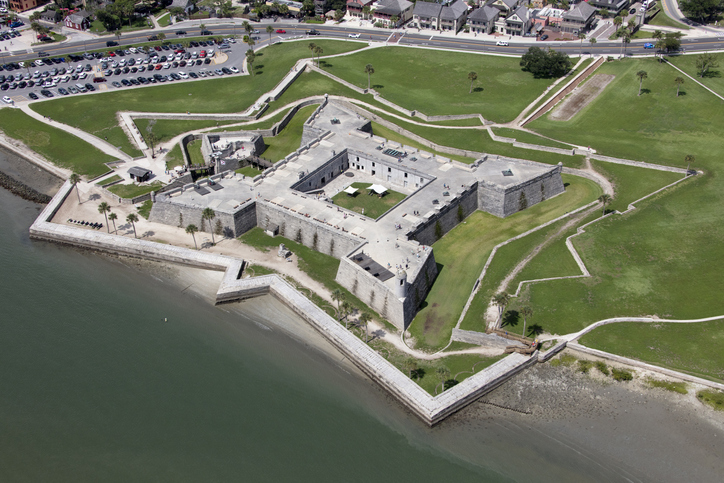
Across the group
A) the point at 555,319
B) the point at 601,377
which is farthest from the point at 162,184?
the point at 601,377

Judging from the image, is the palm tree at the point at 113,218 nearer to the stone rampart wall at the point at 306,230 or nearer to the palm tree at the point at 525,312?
the stone rampart wall at the point at 306,230

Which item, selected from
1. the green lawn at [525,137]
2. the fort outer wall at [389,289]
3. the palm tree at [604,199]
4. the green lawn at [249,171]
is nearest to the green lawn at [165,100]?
the green lawn at [249,171]

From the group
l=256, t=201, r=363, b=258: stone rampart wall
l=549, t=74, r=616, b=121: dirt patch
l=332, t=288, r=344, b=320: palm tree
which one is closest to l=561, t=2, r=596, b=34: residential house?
l=549, t=74, r=616, b=121: dirt patch

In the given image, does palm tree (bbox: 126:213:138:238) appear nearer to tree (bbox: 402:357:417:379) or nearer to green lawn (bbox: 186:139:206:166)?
green lawn (bbox: 186:139:206:166)

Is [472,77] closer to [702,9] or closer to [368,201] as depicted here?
[368,201]

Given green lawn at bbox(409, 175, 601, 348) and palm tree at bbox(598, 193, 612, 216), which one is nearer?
green lawn at bbox(409, 175, 601, 348)

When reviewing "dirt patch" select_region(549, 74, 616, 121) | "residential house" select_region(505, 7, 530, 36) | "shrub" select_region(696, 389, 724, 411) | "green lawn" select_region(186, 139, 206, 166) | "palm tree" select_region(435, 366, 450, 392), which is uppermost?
"residential house" select_region(505, 7, 530, 36)

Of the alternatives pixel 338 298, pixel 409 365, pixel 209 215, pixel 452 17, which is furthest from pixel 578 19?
pixel 409 365
